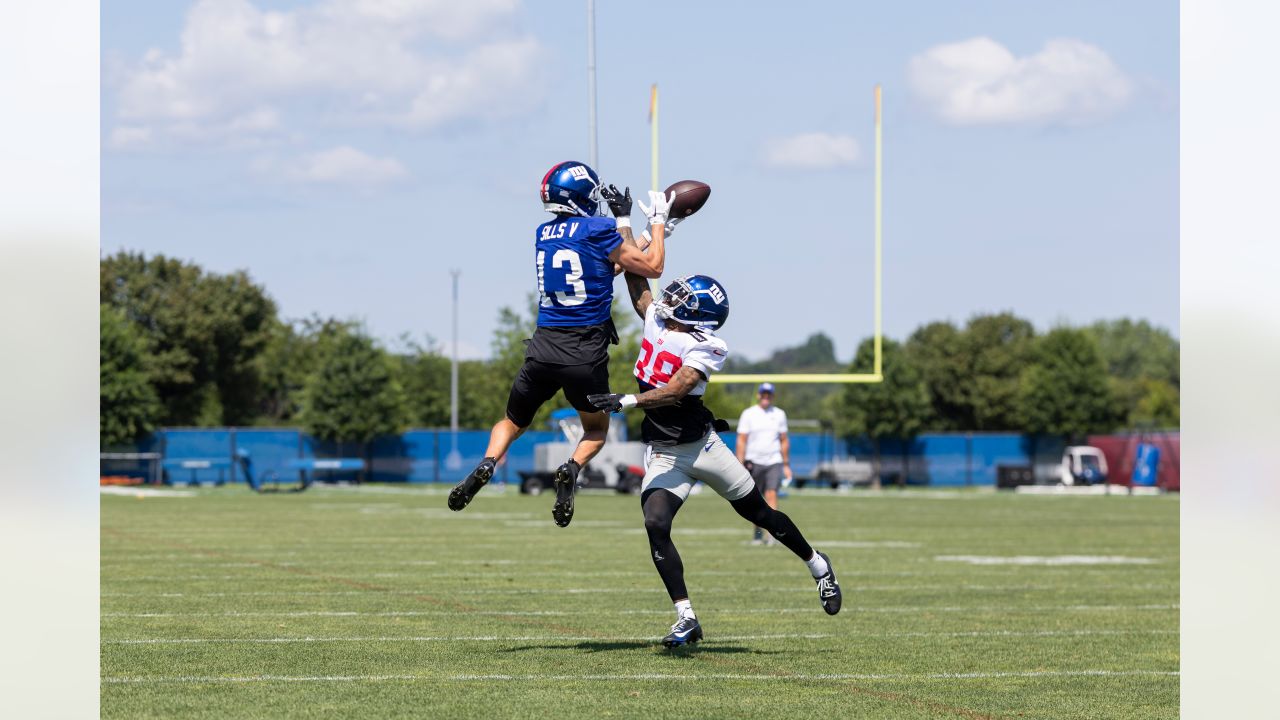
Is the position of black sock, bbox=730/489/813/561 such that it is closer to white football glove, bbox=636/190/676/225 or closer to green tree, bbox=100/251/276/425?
white football glove, bbox=636/190/676/225

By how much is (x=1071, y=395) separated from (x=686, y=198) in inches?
2379

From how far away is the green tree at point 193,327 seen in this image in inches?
2516

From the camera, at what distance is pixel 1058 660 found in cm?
813

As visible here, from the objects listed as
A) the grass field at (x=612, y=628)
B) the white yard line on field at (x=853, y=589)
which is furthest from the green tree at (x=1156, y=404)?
the white yard line on field at (x=853, y=589)

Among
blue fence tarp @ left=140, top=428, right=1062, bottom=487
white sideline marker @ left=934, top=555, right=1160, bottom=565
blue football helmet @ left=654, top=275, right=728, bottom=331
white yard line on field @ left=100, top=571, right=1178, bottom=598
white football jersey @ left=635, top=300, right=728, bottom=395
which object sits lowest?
blue fence tarp @ left=140, top=428, right=1062, bottom=487

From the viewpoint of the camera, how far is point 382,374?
186ft

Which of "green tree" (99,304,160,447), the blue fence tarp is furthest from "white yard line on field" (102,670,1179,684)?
"green tree" (99,304,160,447)

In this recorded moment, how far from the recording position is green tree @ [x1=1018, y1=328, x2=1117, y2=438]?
218ft

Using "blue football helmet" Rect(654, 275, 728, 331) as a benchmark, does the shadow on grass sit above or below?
below

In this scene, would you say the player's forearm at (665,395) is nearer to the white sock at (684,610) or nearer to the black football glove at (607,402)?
the black football glove at (607,402)

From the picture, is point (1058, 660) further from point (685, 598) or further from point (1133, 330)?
point (1133, 330)

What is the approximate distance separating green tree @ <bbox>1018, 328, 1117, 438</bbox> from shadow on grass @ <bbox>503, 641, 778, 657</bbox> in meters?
59.7
